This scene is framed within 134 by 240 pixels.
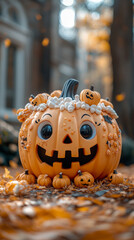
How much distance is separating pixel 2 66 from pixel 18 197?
377 inches

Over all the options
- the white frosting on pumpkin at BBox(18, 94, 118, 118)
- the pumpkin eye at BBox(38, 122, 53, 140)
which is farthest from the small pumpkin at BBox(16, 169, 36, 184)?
the white frosting on pumpkin at BBox(18, 94, 118, 118)

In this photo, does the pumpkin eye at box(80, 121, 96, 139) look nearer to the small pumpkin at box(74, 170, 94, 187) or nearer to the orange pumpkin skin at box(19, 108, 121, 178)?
the orange pumpkin skin at box(19, 108, 121, 178)

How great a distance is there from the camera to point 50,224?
1731mm

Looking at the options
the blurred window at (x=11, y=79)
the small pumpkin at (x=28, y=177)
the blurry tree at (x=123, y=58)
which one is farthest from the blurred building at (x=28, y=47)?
the small pumpkin at (x=28, y=177)

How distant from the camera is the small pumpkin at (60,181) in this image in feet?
9.74

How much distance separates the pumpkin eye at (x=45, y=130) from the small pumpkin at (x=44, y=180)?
18.7 inches

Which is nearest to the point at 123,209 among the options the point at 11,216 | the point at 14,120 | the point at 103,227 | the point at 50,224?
the point at 103,227

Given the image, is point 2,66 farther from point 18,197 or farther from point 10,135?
point 18,197

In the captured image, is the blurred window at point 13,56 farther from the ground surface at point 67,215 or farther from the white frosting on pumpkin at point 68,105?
the ground surface at point 67,215

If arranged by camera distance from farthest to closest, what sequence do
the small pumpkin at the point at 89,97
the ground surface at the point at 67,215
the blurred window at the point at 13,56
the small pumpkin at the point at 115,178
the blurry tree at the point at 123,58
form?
the blurred window at the point at 13,56 < the blurry tree at the point at 123,58 < the small pumpkin at the point at 115,178 < the small pumpkin at the point at 89,97 < the ground surface at the point at 67,215

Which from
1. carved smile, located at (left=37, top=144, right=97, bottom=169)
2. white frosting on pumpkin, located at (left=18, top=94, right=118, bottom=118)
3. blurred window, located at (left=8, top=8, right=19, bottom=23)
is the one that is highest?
blurred window, located at (left=8, top=8, right=19, bottom=23)

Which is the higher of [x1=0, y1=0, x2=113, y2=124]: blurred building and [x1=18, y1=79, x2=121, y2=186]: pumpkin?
[x1=0, y1=0, x2=113, y2=124]: blurred building

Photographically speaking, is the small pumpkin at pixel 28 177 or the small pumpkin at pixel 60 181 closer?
the small pumpkin at pixel 60 181

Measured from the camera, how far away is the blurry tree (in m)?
8.51
